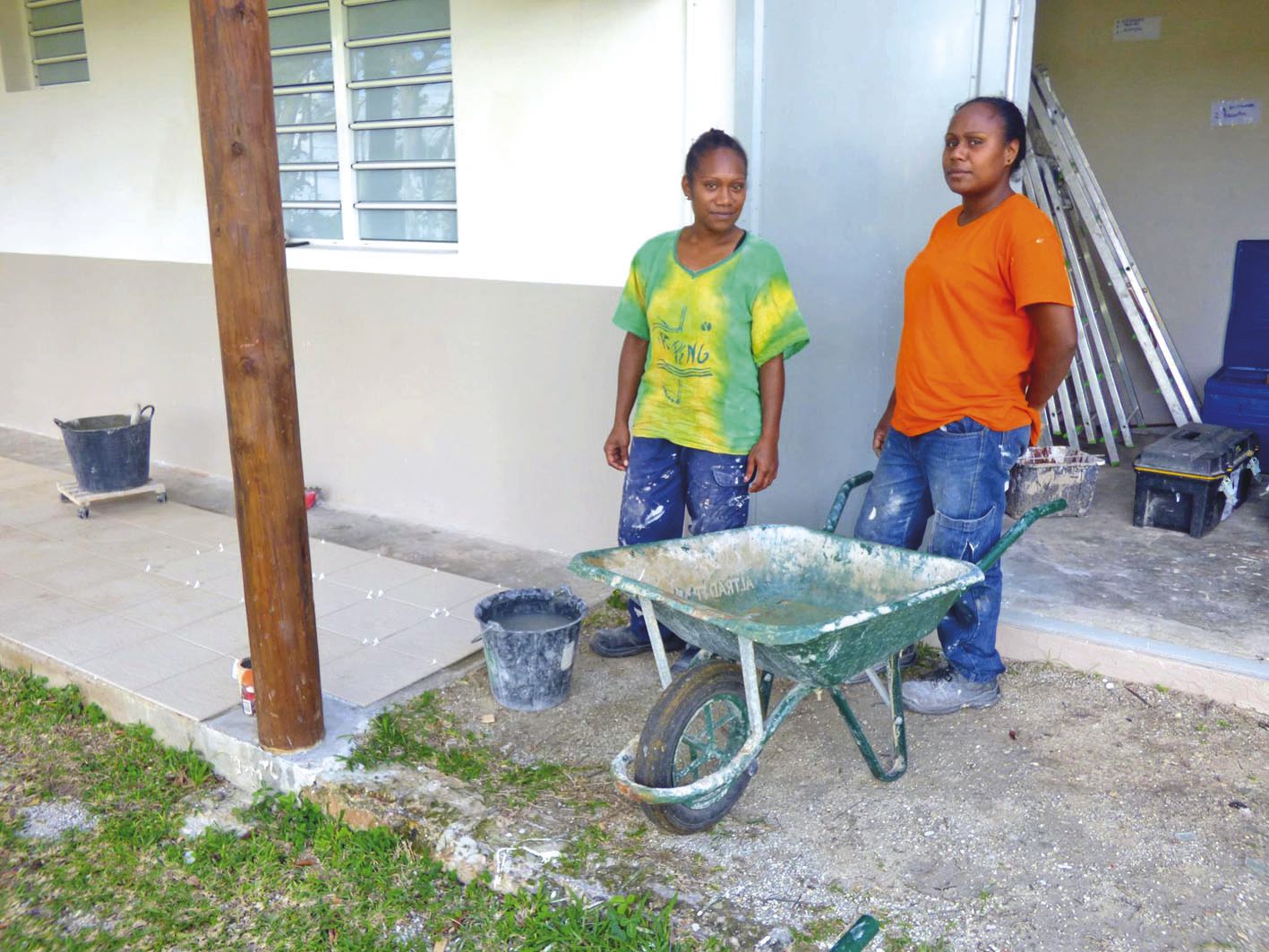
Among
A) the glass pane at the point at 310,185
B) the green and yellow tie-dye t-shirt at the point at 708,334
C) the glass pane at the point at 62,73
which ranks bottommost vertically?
the green and yellow tie-dye t-shirt at the point at 708,334

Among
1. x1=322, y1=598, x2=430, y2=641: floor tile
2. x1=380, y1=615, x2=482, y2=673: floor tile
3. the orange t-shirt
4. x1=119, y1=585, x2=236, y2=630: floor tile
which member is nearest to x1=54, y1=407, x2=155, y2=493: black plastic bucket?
x1=119, y1=585, x2=236, y2=630: floor tile

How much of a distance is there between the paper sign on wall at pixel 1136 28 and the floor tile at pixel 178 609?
608 cm

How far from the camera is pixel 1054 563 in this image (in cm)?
463

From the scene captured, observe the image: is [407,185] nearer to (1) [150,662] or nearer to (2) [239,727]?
(1) [150,662]

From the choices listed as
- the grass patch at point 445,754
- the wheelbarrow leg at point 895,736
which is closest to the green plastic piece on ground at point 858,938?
the wheelbarrow leg at point 895,736

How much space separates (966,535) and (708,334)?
3.41ft

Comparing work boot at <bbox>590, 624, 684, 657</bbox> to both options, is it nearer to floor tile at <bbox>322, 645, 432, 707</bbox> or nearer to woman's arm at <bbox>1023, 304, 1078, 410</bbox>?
floor tile at <bbox>322, 645, 432, 707</bbox>

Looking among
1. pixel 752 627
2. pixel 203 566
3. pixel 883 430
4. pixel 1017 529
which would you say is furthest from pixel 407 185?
pixel 752 627

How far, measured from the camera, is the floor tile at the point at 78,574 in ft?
16.1

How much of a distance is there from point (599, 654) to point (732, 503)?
0.87m

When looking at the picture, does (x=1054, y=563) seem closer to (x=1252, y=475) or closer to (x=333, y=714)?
(x=1252, y=475)

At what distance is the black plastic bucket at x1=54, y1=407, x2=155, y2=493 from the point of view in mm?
5836

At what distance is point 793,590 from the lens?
3.29 metres

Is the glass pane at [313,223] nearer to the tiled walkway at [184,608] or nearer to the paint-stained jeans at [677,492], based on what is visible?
the tiled walkway at [184,608]
